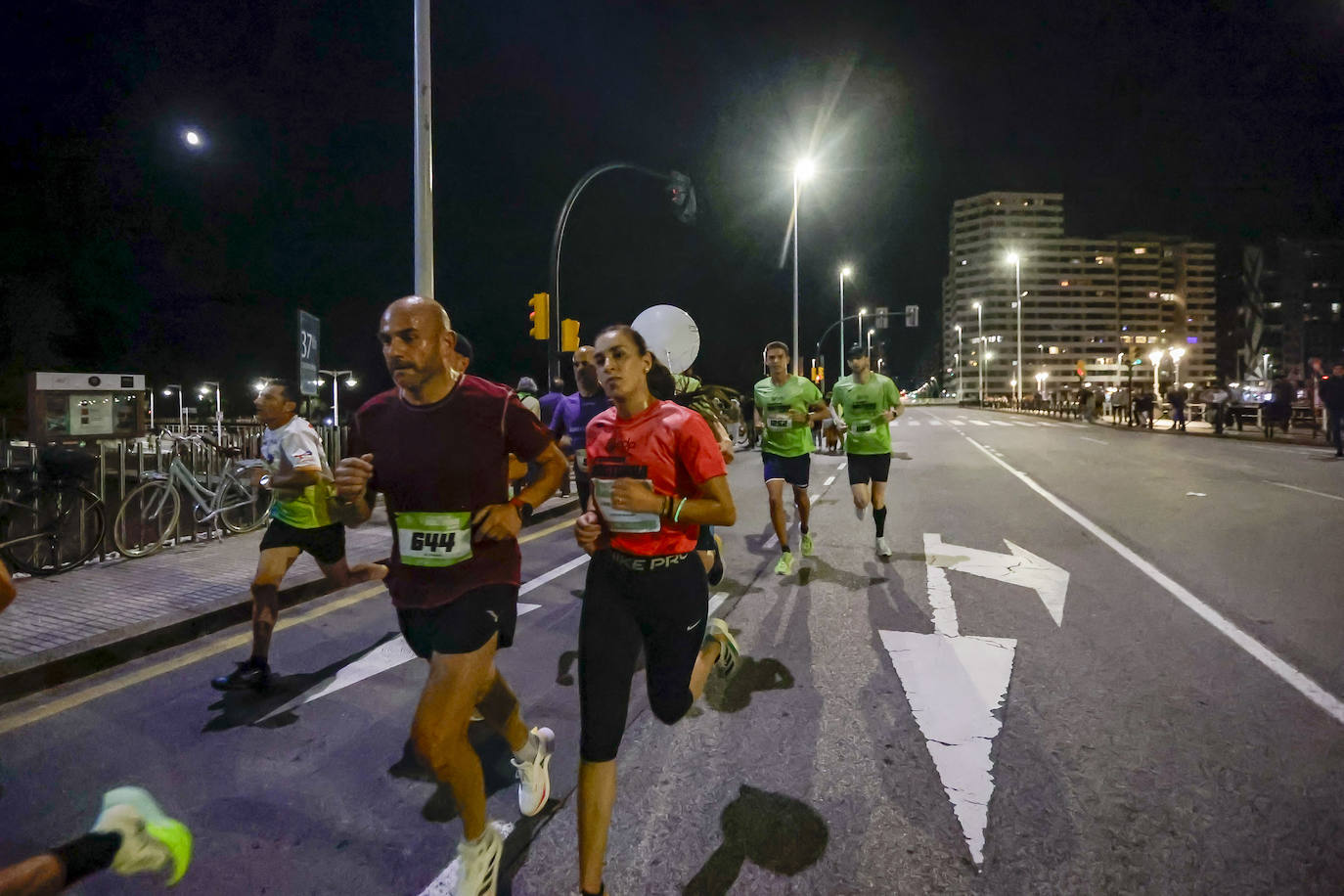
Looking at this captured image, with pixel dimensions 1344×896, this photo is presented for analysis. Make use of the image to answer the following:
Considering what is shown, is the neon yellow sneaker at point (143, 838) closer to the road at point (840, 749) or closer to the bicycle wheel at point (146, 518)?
the road at point (840, 749)

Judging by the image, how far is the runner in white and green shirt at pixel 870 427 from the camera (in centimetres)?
795

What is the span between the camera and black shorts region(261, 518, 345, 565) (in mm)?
4625

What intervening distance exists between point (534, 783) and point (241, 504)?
7994 millimetres

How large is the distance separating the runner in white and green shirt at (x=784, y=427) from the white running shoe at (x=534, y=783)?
13.9 ft

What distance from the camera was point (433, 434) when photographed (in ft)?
8.92

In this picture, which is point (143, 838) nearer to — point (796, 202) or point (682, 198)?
point (682, 198)

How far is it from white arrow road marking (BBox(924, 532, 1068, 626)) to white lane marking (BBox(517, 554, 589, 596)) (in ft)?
11.3

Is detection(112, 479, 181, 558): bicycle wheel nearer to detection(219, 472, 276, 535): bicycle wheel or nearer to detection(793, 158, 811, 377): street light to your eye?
detection(219, 472, 276, 535): bicycle wheel

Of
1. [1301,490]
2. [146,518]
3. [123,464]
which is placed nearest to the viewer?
[146,518]

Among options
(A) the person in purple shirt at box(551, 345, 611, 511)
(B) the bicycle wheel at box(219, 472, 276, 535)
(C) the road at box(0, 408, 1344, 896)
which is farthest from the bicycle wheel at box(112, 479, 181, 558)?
(A) the person in purple shirt at box(551, 345, 611, 511)

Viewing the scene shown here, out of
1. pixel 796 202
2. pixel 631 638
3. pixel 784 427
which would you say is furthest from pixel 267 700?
pixel 796 202

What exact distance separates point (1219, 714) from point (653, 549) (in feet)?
10.3

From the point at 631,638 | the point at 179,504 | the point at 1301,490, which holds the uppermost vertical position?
the point at 631,638

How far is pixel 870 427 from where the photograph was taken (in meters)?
7.94
